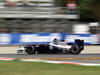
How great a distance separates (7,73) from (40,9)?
1634cm

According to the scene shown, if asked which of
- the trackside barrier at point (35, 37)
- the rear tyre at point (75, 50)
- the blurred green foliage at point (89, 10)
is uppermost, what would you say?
the blurred green foliage at point (89, 10)

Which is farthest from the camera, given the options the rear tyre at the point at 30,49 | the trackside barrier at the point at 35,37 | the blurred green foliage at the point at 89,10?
the blurred green foliage at the point at 89,10

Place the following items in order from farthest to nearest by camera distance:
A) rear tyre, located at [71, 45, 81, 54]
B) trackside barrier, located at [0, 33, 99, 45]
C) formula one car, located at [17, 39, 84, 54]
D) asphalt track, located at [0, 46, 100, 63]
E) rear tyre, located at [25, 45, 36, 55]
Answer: trackside barrier, located at [0, 33, 99, 45]
rear tyre, located at [71, 45, 81, 54]
rear tyre, located at [25, 45, 36, 55]
formula one car, located at [17, 39, 84, 54]
asphalt track, located at [0, 46, 100, 63]

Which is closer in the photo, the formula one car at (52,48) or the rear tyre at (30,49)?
the formula one car at (52,48)

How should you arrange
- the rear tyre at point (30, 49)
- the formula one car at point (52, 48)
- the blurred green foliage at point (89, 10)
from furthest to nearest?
the blurred green foliage at point (89, 10) → the rear tyre at point (30, 49) → the formula one car at point (52, 48)

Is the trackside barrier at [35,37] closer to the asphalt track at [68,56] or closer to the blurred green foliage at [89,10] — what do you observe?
the asphalt track at [68,56]

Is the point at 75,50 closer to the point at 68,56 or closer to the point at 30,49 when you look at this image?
the point at 68,56

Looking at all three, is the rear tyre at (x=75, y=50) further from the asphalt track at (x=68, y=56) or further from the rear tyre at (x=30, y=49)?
the rear tyre at (x=30, y=49)

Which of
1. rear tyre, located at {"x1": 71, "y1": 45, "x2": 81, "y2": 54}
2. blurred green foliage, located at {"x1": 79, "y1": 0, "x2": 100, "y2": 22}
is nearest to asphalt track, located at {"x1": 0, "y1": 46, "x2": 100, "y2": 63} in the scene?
rear tyre, located at {"x1": 71, "y1": 45, "x2": 81, "y2": 54}

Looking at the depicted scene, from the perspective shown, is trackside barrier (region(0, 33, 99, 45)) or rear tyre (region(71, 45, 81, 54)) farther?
trackside barrier (region(0, 33, 99, 45))

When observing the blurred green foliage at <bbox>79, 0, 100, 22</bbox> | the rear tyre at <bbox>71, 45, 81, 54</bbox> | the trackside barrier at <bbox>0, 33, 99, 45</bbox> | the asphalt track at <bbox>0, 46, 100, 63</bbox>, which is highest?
the blurred green foliage at <bbox>79, 0, 100, 22</bbox>

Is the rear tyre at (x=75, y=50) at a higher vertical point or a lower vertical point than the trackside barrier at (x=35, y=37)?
lower

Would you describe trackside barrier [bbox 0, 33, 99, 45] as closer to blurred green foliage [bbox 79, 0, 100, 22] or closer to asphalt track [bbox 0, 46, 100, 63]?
asphalt track [bbox 0, 46, 100, 63]

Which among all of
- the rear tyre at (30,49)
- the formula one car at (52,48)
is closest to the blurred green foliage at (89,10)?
the formula one car at (52,48)
